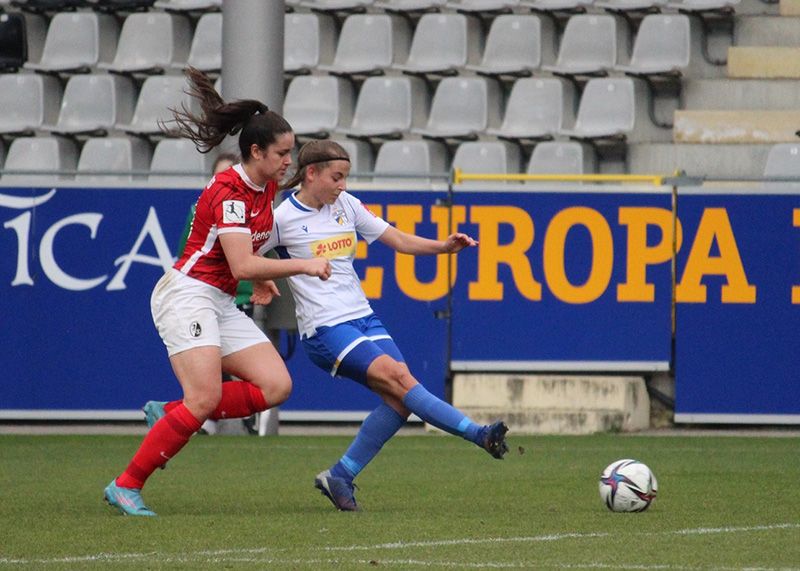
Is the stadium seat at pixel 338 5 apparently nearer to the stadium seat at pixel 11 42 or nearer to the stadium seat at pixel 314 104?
the stadium seat at pixel 314 104

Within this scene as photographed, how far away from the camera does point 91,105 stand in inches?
667

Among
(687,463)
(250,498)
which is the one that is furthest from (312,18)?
(250,498)

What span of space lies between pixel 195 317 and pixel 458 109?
29.8ft

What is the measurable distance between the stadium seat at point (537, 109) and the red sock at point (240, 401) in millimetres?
8451

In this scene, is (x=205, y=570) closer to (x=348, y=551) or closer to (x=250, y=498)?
(x=348, y=551)

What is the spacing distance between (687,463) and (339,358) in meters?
3.53

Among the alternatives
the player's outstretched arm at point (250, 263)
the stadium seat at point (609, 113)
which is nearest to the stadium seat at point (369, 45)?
the stadium seat at point (609, 113)

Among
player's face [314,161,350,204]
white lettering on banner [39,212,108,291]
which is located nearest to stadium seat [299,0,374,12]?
white lettering on banner [39,212,108,291]

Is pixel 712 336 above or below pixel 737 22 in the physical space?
below

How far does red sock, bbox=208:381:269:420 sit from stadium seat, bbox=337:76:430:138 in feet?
28.3

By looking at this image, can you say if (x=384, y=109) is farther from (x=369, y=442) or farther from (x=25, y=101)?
(x=369, y=442)

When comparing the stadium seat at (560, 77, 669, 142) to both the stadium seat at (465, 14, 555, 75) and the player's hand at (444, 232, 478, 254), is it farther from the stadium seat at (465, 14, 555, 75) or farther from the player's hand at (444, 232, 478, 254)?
the player's hand at (444, 232, 478, 254)

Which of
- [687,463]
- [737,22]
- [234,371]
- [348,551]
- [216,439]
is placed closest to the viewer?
[348,551]

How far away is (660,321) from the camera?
1248 cm
